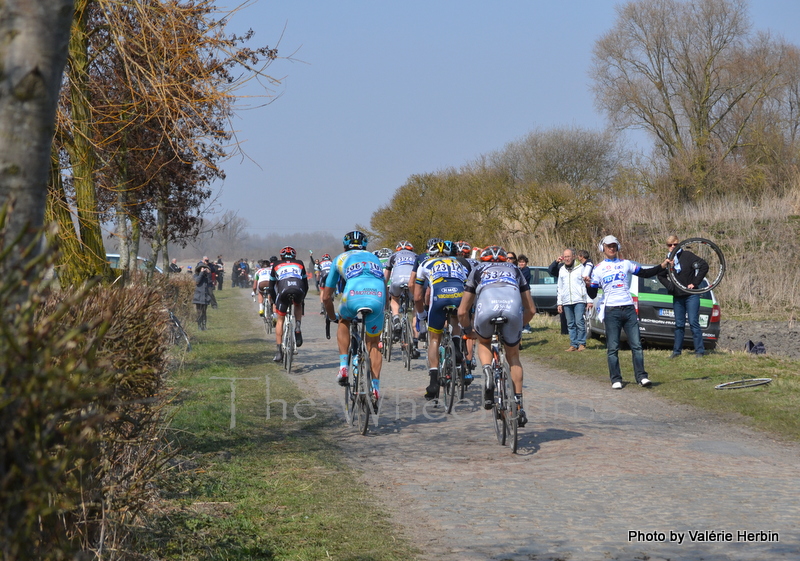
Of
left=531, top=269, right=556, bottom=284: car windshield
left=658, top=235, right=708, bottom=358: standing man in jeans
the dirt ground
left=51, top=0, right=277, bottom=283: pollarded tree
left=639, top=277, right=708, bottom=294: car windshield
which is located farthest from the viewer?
left=531, top=269, right=556, bottom=284: car windshield

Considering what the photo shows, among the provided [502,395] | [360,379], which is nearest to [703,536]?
[502,395]

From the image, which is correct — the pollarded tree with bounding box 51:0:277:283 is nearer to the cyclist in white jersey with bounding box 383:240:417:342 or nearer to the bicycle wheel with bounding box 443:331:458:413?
the bicycle wheel with bounding box 443:331:458:413

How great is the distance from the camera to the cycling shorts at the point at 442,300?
463 inches

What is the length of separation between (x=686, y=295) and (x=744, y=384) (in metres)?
3.05

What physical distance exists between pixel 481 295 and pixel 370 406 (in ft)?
5.76

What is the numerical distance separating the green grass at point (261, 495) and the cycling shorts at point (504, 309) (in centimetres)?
207

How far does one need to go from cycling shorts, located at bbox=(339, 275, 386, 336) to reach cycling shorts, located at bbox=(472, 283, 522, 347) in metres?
1.29

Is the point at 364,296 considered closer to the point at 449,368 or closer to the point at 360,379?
the point at 360,379

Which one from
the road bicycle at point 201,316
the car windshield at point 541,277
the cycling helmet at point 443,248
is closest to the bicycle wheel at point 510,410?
the cycling helmet at point 443,248

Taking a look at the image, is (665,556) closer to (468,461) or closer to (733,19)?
(468,461)

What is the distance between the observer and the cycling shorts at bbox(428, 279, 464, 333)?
11750mm

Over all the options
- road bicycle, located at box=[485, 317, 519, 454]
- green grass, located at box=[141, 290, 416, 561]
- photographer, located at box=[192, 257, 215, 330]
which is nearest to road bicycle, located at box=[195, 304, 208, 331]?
photographer, located at box=[192, 257, 215, 330]

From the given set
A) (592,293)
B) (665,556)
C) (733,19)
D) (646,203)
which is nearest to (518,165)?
(733,19)

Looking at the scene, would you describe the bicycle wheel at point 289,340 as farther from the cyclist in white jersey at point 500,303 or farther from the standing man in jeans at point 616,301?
the cyclist in white jersey at point 500,303
